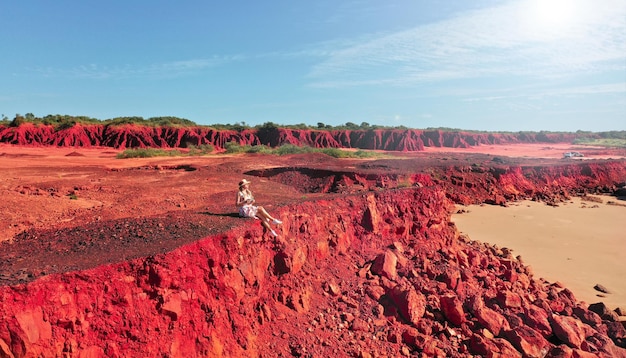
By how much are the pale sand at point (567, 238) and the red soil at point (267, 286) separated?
1767 millimetres

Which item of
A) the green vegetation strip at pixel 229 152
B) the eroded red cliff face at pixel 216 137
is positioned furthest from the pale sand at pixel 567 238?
the eroded red cliff face at pixel 216 137

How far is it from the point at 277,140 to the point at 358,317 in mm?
51677

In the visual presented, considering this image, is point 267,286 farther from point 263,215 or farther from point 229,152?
point 229,152

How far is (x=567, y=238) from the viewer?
17.0 m

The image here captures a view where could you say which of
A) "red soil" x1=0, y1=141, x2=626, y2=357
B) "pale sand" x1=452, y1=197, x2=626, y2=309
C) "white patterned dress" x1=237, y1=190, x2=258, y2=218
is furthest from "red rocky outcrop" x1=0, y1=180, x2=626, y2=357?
"pale sand" x1=452, y1=197, x2=626, y2=309

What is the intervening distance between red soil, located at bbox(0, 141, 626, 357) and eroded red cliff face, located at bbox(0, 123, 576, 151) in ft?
125

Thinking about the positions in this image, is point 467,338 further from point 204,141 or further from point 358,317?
point 204,141

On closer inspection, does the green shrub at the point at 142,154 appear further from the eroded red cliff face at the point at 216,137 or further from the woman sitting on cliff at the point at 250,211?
the woman sitting on cliff at the point at 250,211

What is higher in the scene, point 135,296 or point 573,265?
point 135,296

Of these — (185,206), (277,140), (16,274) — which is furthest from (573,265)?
(277,140)

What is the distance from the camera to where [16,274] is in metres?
4.96

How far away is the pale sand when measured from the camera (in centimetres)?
1217

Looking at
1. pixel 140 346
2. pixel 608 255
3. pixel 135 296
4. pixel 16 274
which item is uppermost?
pixel 16 274

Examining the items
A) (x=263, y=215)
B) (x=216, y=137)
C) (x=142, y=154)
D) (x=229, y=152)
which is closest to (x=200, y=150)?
(x=229, y=152)
